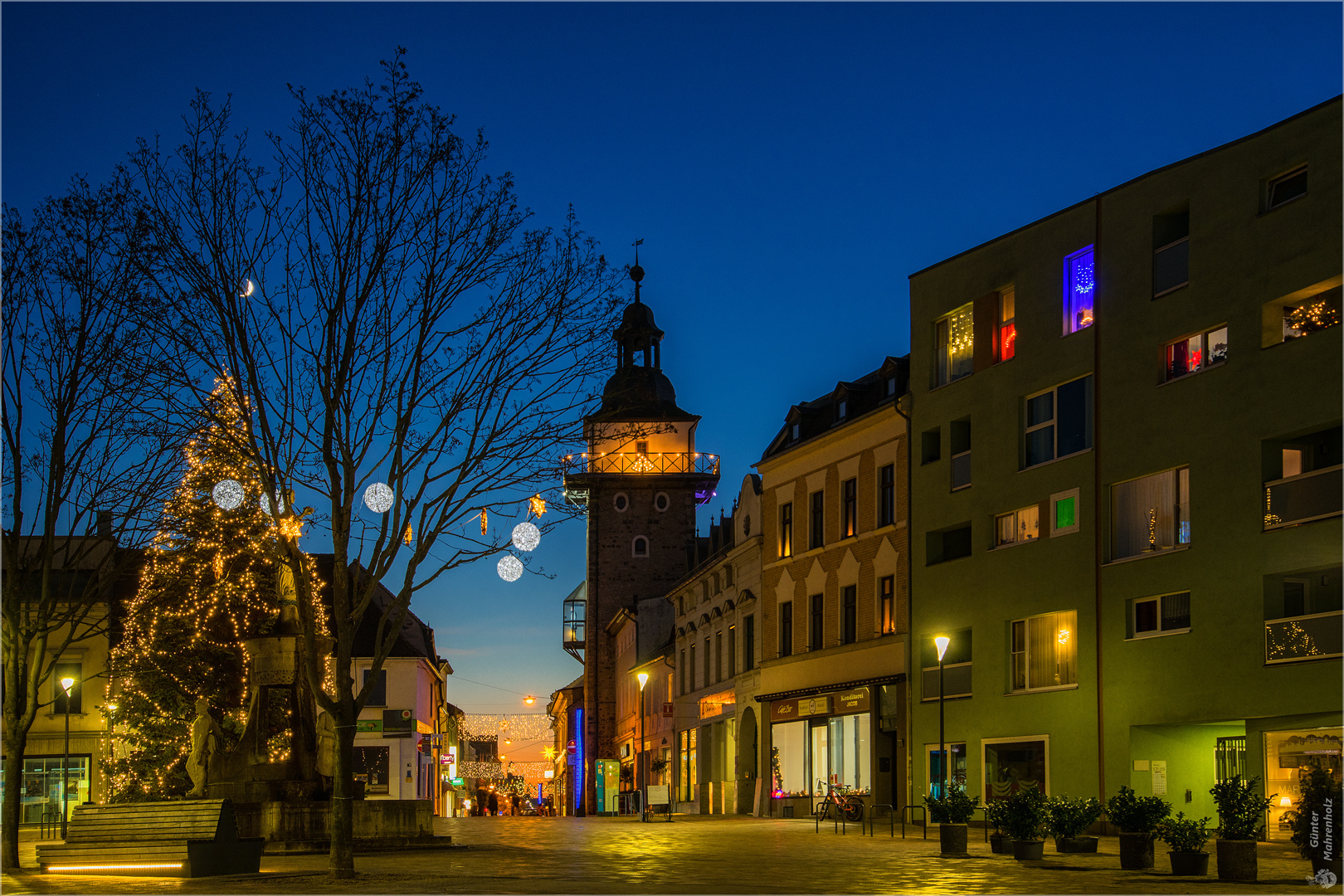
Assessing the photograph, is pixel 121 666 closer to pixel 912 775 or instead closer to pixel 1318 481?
pixel 912 775

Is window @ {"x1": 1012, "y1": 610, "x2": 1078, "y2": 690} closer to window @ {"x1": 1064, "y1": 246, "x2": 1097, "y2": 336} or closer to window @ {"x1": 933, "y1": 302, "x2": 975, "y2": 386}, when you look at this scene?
window @ {"x1": 1064, "y1": 246, "x2": 1097, "y2": 336}

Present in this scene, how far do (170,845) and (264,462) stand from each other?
5659 mm

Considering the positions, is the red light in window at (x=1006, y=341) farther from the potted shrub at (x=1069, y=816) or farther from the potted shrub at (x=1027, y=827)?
the potted shrub at (x=1027, y=827)

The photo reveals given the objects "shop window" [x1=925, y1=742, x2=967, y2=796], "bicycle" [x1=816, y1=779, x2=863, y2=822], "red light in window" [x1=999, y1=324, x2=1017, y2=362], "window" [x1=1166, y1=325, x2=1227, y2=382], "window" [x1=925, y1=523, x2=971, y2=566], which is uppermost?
"red light in window" [x1=999, y1=324, x2=1017, y2=362]

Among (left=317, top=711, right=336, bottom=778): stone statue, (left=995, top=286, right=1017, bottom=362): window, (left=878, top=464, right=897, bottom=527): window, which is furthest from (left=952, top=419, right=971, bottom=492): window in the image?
(left=317, top=711, right=336, bottom=778): stone statue

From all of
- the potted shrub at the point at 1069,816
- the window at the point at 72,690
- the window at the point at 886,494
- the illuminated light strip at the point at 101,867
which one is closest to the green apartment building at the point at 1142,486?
the window at the point at 886,494

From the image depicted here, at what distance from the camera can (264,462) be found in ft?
63.5

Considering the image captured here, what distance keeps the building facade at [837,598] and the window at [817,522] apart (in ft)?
0.12

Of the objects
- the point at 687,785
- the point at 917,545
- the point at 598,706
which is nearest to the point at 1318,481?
the point at 917,545

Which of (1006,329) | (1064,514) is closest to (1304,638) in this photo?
(1064,514)

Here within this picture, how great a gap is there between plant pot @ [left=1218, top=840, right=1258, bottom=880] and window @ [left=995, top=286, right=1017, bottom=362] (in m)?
17.3

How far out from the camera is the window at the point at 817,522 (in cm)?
4281

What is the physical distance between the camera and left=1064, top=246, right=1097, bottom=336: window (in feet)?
102

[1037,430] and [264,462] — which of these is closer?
[264,462]
